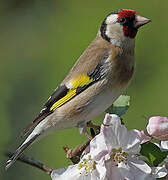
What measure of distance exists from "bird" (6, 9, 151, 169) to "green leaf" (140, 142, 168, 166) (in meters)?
0.43

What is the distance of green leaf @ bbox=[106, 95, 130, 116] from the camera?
5.94 feet

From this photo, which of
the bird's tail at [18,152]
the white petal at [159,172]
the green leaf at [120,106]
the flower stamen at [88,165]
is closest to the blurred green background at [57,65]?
the bird's tail at [18,152]

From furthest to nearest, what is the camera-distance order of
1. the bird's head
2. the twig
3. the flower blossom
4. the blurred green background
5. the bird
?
1. the blurred green background
2. the bird's head
3. the bird
4. the twig
5. the flower blossom

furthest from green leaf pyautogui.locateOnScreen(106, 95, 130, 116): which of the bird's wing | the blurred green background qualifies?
the blurred green background

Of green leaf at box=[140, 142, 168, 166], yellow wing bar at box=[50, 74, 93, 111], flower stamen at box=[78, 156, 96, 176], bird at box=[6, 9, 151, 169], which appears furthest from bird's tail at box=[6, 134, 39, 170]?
green leaf at box=[140, 142, 168, 166]

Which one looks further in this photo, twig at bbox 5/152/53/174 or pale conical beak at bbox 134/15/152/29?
pale conical beak at bbox 134/15/152/29

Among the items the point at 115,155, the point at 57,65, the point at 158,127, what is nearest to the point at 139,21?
the point at 158,127

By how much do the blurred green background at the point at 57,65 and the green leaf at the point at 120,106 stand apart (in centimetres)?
65

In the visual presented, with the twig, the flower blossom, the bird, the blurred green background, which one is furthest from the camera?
the blurred green background

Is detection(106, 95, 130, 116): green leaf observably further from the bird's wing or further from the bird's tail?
the bird's tail

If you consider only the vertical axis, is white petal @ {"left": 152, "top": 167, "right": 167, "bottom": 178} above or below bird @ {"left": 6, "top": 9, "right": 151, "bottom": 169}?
below

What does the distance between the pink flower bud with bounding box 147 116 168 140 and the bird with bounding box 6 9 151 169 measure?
42cm

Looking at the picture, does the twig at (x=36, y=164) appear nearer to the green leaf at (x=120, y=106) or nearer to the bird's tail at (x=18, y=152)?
the bird's tail at (x=18, y=152)

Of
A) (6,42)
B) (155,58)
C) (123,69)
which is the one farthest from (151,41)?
(6,42)
